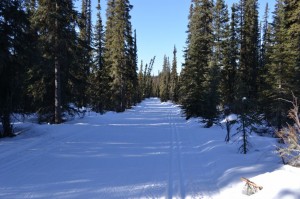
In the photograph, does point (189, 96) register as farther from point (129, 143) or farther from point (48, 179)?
point (48, 179)

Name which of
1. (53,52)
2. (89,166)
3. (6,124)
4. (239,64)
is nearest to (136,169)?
(89,166)

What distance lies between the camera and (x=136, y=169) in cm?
974

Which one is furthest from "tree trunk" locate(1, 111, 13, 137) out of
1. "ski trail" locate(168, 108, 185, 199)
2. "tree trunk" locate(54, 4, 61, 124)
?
"ski trail" locate(168, 108, 185, 199)

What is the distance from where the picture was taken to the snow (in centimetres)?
724

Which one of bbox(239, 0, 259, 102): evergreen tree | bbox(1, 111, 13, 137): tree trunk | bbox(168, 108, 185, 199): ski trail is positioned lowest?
bbox(168, 108, 185, 199): ski trail

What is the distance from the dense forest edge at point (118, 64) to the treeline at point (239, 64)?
0.25 feet

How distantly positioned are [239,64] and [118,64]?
14655 mm

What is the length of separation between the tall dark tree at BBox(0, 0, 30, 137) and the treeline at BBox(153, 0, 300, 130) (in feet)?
33.5

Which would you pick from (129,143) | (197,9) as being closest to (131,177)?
(129,143)

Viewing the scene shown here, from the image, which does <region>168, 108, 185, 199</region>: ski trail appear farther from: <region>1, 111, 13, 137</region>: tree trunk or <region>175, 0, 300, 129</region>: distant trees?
<region>1, 111, 13, 137</region>: tree trunk

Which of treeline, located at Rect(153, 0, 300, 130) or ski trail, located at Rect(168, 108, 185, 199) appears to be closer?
ski trail, located at Rect(168, 108, 185, 199)

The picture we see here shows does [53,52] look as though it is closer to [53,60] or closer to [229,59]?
[53,60]

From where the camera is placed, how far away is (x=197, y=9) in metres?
32.7

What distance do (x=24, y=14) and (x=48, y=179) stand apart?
10.3 meters
